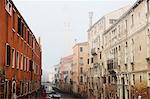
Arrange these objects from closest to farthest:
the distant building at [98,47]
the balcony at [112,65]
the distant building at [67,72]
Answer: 1. the balcony at [112,65]
2. the distant building at [98,47]
3. the distant building at [67,72]

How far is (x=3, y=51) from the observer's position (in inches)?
641

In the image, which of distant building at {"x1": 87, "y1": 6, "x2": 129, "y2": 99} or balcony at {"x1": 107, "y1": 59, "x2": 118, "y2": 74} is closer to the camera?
balcony at {"x1": 107, "y1": 59, "x2": 118, "y2": 74}

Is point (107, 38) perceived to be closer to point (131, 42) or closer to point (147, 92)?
point (131, 42)

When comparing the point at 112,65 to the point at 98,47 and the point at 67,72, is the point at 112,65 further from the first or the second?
the point at 67,72

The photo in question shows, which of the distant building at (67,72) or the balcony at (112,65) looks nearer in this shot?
the balcony at (112,65)

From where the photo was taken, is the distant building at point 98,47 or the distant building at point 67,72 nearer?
the distant building at point 98,47

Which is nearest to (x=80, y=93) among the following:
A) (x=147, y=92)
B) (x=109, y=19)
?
(x=109, y=19)

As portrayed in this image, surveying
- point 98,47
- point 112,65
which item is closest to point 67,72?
point 98,47

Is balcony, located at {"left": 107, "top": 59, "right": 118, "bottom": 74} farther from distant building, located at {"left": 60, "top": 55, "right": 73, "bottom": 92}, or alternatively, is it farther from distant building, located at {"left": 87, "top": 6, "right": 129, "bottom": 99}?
distant building, located at {"left": 60, "top": 55, "right": 73, "bottom": 92}

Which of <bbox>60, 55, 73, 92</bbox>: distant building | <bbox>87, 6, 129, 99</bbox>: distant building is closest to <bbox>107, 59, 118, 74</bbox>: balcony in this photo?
<bbox>87, 6, 129, 99</bbox>: distant building

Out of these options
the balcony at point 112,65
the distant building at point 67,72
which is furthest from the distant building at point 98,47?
the distant building at point 67,72

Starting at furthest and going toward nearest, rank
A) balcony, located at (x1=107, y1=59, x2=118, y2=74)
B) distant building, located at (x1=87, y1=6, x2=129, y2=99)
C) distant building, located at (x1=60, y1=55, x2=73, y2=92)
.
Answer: distant building, located at (x1=60, y1=55, x2=73, y2=92), distant building, located at (x1=87, y1=6, x2=129, y2=99), balcony, located at (x1=107, y1=59, x2=118, y2=74)

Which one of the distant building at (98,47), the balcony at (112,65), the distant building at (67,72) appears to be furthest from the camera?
the distant building at (67,72)

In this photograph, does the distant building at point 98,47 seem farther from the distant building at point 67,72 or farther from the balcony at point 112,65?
the distant building at point 67,72
